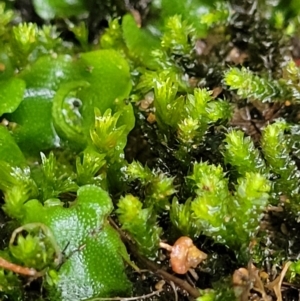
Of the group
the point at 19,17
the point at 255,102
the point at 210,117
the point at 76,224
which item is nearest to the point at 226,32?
the point at 255,102

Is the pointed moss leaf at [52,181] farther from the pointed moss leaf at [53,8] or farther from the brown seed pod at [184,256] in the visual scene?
the pointed moss leaf at [53,8]

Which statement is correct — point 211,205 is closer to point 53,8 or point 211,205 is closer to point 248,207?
point 248,207

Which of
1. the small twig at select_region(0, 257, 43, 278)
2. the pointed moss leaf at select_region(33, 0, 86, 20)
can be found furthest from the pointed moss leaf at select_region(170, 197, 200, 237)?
the pointed moss leaf at select_region(33, 0, 86, 20)

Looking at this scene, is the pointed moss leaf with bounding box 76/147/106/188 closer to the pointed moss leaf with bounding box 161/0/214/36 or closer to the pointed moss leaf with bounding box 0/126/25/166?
the pointed moss leaf with bounding box 0/126/25/166

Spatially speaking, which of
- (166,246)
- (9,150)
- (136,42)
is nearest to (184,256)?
(166,246)

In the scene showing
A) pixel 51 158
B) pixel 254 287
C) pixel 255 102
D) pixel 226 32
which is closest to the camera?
pixel 254 287

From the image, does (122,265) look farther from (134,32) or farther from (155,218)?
(134,32)
